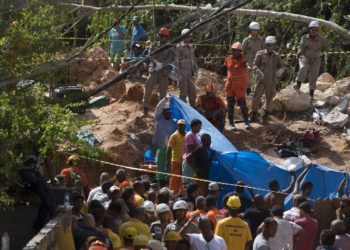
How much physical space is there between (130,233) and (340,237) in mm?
3241

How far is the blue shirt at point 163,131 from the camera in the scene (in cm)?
1908

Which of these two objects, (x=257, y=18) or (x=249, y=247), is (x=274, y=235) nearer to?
(x=249, y=247)

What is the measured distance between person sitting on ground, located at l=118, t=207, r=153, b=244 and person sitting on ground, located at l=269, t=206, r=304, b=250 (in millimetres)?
1718

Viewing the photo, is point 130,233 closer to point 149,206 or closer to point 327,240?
point 149,206

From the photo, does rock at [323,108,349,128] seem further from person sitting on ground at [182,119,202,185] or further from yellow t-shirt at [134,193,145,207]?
yellow t-shirt at [134,193,145,207]

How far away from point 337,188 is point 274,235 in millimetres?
4859

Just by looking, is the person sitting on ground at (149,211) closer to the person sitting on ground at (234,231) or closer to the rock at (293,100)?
the person sitting on ground at (234,231)

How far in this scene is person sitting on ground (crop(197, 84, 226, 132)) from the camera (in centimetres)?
2059

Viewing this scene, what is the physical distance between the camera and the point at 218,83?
25.1 meters

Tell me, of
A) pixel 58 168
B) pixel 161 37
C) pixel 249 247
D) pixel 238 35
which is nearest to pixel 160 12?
pixel 238 35

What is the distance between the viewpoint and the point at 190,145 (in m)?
18.0

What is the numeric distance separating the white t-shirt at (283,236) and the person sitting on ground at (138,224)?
5.64 feet

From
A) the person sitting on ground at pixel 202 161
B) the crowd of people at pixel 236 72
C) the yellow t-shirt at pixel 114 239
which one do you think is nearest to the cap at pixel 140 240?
the yellow t-shirt at pixel 114 239

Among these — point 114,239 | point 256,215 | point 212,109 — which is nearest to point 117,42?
point 212,109
